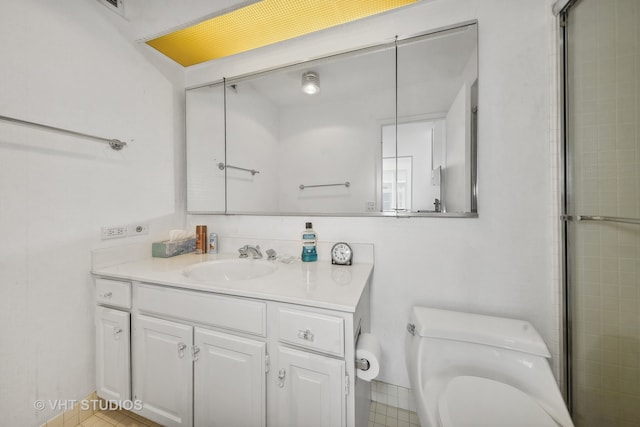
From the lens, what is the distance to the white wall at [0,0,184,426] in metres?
0.97

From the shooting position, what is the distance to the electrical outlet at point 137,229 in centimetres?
140

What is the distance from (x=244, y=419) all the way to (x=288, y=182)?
1223 millimetres

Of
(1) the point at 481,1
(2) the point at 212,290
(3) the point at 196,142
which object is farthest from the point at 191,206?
(1) the point at 481,1

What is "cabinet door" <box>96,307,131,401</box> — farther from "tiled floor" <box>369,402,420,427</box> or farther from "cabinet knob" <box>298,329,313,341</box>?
"tiled floor" <box>369,402,420,427</box>

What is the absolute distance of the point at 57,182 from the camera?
1099 millimetres

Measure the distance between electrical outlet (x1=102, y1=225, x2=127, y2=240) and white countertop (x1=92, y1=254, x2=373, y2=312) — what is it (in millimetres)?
167

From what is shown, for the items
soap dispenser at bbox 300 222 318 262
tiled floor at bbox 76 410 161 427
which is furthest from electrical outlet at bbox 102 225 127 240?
soap dispenser at bbox 300 222 318 262

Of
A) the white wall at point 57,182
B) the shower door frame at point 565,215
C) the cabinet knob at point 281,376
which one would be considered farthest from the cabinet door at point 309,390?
the white wall at point 57,182

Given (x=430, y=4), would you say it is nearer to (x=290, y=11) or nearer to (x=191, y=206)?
(x=290, y=11)

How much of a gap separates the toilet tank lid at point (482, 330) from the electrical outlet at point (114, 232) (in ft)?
5.50

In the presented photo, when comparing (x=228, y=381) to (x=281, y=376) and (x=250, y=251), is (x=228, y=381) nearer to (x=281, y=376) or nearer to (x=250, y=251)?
(x=281, y=376)

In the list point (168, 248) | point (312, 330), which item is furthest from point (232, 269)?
point (312, 330)

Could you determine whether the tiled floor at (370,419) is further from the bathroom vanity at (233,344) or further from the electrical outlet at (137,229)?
the electrical outlet at (137,229)

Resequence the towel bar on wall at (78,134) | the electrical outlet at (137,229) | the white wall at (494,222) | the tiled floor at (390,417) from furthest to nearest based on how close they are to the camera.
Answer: the electrical outlet at (137,229), the tiled floor at (390,417), the white wall at (494,222), the towel bar on wall at (78,134)
